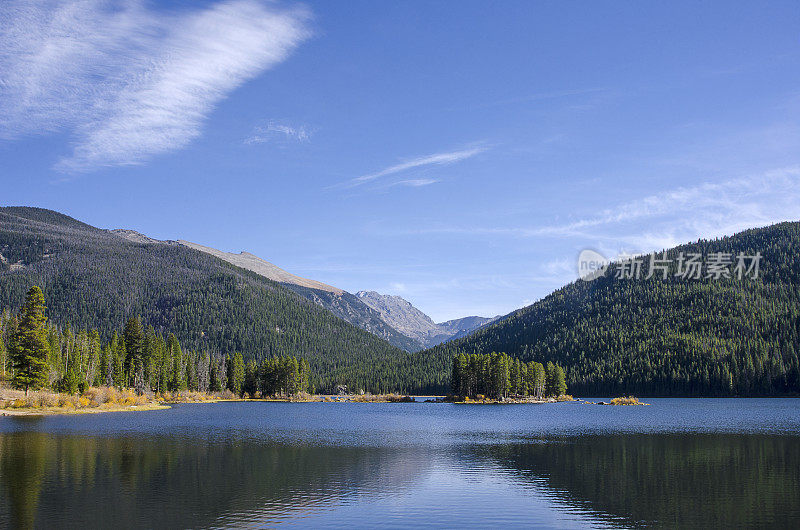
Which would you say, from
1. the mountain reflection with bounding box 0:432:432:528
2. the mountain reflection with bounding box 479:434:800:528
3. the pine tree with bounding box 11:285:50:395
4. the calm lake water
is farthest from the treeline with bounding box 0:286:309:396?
the mountain reflection with bounding box 479:434:800:528

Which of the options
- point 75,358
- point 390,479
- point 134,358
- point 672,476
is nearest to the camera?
point 390,479

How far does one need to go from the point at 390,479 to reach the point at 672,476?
75.4ft

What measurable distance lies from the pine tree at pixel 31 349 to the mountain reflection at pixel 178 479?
49.6 m

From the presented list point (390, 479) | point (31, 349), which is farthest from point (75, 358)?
point (390, 479)

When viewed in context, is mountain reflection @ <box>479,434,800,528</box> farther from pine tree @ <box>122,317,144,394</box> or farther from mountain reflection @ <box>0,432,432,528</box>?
pine tree @ <box>122,317,144,394</box>

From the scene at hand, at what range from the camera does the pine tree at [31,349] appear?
363 feet

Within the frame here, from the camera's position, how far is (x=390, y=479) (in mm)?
46406

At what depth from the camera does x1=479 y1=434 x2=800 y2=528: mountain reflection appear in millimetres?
35094

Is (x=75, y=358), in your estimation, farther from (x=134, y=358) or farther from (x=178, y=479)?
(x=178, y=479)

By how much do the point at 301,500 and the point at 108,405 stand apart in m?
106

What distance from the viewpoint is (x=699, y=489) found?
42.4 metres

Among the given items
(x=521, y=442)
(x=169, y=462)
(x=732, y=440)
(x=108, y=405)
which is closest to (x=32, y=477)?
(x=169, y=462)

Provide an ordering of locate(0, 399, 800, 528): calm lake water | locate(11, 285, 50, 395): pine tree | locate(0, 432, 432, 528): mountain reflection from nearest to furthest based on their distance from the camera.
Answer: locate(0, 432, 432, 528): mountain reflection < locate(0, 399, 800, 528): calm lake water < locate(11, 285, 50, 395): pine tree

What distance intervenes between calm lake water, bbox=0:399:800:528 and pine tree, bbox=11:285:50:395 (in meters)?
33.8
